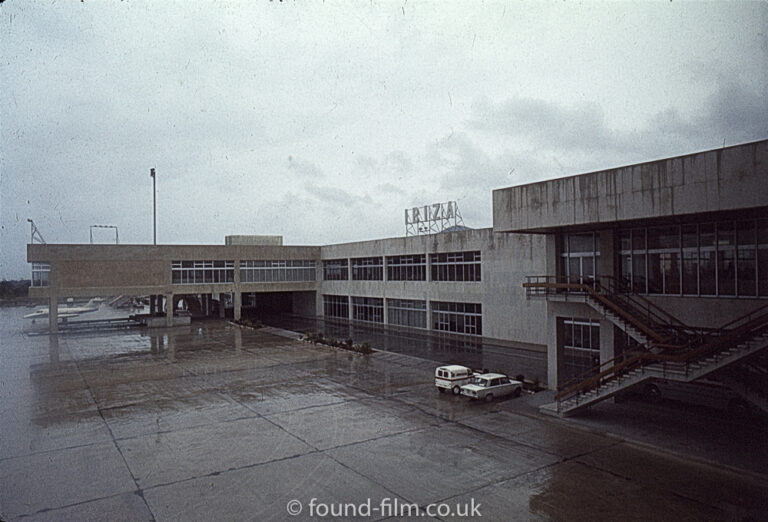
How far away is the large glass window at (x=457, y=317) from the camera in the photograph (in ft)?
134

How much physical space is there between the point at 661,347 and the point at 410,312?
109 ft

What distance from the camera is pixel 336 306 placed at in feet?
202

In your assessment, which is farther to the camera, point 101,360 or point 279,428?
point 101,360

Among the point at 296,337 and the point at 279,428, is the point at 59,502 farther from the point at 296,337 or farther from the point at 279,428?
the point at 296,337

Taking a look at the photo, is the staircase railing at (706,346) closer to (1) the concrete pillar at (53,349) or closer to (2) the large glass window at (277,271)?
(1) the concrete pillar at (53,349)

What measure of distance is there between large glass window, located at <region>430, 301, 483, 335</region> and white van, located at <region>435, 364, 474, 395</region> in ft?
56.5

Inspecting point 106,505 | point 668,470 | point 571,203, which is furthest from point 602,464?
point 106,505

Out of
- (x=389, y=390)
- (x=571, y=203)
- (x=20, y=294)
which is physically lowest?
(x=389, y=390)

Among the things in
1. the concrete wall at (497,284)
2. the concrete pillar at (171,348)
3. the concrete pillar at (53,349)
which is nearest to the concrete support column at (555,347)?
the concrete wall at (497,284)

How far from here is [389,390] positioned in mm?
24016

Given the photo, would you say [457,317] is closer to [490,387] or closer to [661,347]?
[490,387]

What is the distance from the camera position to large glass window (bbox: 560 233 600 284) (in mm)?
21934

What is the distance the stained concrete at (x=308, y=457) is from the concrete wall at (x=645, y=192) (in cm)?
731

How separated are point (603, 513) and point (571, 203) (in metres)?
11.2
